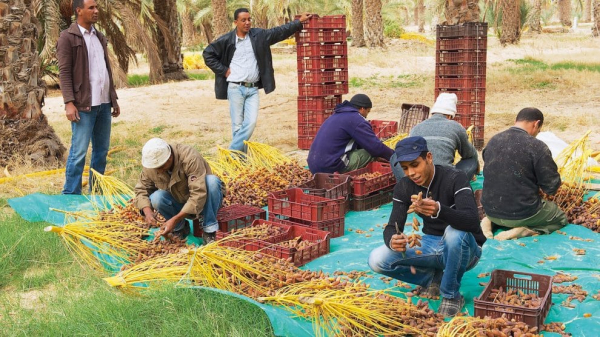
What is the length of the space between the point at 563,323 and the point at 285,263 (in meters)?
1.74

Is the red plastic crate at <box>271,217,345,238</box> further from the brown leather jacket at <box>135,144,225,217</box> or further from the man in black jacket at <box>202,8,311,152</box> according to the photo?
the man in black jacket at <box>202,8,311,152</box>

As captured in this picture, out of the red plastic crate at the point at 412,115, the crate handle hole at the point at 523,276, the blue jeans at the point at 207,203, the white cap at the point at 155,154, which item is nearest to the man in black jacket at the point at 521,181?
the crate handle hole at the point at 523,276

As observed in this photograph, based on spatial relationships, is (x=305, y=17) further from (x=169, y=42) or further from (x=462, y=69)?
(x=169, y=42)

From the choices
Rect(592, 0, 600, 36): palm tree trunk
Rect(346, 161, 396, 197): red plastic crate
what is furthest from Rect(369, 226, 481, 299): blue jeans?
Rect(592, 0, 600, 36): palm tree trunk

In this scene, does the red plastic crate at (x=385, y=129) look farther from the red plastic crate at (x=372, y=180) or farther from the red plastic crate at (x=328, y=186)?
the red plastic crate at (x=328, y=186)

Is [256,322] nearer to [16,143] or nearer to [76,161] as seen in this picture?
[76,161]

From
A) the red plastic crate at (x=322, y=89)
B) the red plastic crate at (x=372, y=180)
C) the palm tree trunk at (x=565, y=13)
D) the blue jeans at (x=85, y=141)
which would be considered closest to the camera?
the red plastic crate at (x=372, y=180)

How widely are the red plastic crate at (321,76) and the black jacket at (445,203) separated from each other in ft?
16.1

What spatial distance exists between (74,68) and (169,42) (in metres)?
11.3

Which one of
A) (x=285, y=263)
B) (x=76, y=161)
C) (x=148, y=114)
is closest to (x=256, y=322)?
(x=285, y=263)

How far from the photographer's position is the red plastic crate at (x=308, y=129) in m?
8.98

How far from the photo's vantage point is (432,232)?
4125 millimetres

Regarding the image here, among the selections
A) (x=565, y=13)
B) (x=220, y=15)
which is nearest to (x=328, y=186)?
(x=220, y=15)

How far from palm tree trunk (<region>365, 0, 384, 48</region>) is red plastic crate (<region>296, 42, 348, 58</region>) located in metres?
16.6
